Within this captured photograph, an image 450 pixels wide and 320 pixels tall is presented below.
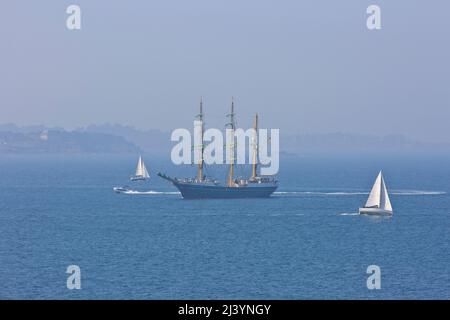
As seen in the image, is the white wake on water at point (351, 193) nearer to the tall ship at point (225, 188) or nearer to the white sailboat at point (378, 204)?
the tall ship at point (225, 188)

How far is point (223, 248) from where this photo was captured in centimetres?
9000

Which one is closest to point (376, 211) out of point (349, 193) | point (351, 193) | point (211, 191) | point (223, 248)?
point (223, 248)

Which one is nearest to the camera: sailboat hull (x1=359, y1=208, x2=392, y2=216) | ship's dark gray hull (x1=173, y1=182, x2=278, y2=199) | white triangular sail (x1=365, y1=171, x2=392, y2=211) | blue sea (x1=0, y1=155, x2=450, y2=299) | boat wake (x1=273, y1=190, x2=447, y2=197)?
blue sea (x1=0, y1=155, x2=450, y2=299)

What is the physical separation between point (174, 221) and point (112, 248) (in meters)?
25.3

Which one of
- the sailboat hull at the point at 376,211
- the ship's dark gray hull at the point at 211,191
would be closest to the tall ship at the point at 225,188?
the ship's dark gray hull at the point at 211,191

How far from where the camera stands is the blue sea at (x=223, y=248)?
6869 cm

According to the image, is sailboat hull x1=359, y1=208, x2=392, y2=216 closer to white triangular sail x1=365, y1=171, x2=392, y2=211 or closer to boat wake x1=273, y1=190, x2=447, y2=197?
white triangular sail x1=365, y1=171, x2=392, y2=211

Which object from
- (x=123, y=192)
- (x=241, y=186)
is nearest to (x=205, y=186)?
(x=241, y=186)

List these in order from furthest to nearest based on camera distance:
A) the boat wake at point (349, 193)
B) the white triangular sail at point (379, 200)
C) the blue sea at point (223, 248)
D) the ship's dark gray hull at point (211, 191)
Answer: the boat wake at point (349, 193) < the ship's dark gray hull at point (211, 191) < the white triangular sail at point (379, 200) < the blue sea at point (223, 248)

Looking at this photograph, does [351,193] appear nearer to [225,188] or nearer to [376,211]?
[225,188]

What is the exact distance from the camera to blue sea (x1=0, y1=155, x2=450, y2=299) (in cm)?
6869

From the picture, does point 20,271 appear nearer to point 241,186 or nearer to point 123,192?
point 241,186

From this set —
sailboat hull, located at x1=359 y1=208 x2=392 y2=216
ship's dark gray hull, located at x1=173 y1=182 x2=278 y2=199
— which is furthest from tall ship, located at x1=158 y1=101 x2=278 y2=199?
sailboat hull, located at x1=359 y1=208 x2=392 y2=216
